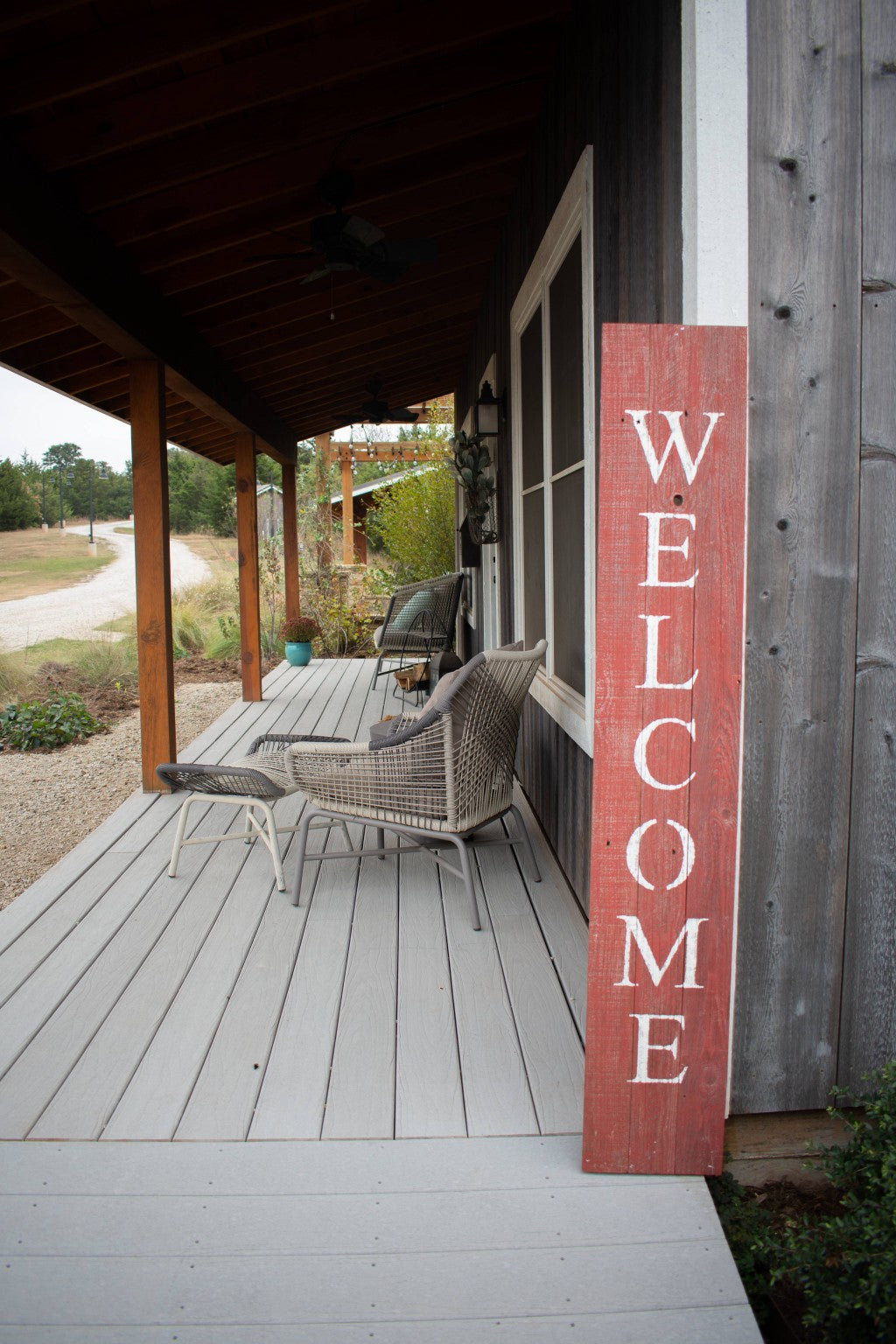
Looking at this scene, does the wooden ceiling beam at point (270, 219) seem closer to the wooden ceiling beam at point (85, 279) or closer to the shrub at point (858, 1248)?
the wooden ceiling beam at point (85, 279)

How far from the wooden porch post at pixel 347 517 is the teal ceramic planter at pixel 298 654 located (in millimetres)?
3089

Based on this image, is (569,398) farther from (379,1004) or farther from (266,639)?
(266,639)

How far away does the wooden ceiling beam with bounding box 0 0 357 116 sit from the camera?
2375mm

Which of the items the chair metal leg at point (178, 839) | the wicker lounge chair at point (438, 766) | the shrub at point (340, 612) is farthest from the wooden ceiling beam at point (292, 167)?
the shrub at point (340, 612)

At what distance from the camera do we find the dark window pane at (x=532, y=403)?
3.79 metres

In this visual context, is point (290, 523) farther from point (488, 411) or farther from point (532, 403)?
point (532, 403)

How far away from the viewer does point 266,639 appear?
10.9m

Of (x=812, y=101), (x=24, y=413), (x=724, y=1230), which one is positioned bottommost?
(x=724, y=1230)

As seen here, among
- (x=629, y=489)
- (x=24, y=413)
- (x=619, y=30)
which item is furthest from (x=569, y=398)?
(x=24, y=413)

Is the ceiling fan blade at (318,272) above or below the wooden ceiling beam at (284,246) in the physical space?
below

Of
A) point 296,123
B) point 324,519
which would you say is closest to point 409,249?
point 296,123

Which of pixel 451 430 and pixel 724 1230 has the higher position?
pixel 451 430

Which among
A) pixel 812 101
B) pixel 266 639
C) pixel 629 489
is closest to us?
pixel 629 489

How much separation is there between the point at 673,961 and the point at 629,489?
2.75ft
